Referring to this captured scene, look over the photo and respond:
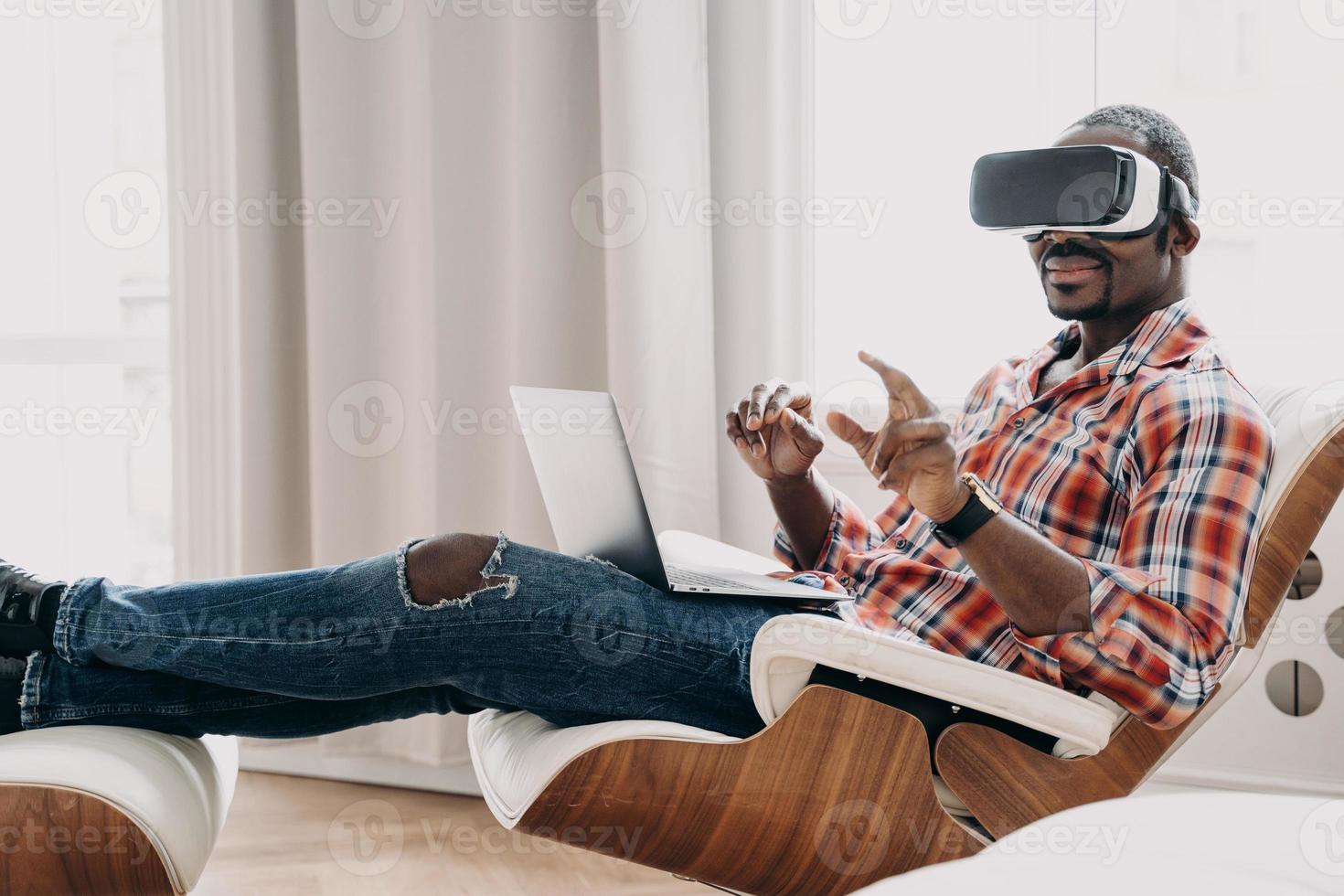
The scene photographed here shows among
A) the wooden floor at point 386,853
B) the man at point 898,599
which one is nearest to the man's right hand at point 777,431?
the man at point 898,599

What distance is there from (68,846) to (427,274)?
129 centimetres

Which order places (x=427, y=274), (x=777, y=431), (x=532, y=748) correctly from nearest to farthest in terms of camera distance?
(x=532, y=748) → (x=777, y=431) → (x=427, y=274)

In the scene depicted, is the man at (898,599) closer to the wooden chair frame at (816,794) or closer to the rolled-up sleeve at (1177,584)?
the rolled-up sleeve at (1177,584)

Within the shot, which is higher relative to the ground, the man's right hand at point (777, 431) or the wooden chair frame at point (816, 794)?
the man's right hand at point (777, 431)

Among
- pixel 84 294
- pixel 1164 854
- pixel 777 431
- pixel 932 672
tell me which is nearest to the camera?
pixel 1164 854

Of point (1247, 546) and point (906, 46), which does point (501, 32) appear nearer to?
point (906, 46)

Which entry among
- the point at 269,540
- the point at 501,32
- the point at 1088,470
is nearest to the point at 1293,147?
the point at 1088,470

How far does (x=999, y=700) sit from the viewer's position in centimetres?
97

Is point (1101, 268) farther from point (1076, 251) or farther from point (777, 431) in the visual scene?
point (777, 431)

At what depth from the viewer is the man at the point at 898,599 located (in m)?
1.02

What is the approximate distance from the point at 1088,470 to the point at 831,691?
44 cm

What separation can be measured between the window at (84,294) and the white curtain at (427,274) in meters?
0.33

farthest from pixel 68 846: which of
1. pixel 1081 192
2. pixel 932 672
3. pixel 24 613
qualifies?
pixel 1081 192

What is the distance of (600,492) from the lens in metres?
1.20
